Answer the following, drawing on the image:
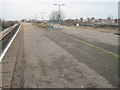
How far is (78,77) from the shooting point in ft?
14.9

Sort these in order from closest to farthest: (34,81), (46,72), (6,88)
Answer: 1. (6,88)
2. (34,81)
3. (46,72)

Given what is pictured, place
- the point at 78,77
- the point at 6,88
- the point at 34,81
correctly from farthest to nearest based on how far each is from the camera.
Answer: the point at 78,77 → the point at 34,81 → the point at 6,88

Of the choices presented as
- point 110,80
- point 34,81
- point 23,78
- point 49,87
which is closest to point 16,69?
point 23,78

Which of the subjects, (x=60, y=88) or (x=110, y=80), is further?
(x=110, y=80)

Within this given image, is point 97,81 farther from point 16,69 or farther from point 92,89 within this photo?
point 16,69

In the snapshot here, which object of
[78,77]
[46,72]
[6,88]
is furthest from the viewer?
[46,72]

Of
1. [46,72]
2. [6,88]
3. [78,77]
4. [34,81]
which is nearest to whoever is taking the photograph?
[6,88]

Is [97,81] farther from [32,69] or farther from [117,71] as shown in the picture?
[32,69]

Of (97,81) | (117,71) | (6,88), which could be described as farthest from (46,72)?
(117,71)

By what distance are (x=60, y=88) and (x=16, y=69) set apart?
90.5 inches

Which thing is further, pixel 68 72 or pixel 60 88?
pixel 68 72

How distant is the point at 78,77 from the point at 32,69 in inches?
75.9

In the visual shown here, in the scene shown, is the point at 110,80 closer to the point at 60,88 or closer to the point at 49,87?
the point at 60,88

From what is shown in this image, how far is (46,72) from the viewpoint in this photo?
4922 millimetres
